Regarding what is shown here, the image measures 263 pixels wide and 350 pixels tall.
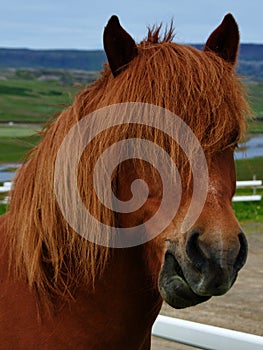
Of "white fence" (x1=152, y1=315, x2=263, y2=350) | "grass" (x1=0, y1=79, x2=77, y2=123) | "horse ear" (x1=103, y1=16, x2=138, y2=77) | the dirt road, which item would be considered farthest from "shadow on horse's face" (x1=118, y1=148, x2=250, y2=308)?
"grass" (x1=0, y1=79, x2=77, y2=123)

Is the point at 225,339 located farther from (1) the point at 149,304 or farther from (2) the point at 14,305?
(2) the point at 14,305

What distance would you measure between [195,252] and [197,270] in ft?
0.18

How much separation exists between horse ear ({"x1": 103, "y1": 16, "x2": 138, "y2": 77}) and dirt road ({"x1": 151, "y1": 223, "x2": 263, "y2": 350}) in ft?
11.1

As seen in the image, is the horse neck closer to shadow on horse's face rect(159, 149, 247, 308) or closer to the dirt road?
shadow on horse's face rect(159, 149, 247, 308)

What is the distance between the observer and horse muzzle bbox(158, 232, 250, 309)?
70.4 inches

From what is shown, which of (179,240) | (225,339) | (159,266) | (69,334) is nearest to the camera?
(179,240)

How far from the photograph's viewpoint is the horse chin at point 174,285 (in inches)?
74.5

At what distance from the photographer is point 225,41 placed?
2285mm

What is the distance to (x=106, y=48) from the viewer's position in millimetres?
2135

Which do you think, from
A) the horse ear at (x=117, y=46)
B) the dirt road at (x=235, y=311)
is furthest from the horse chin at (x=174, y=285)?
the dirt road at (x=235, y=311)

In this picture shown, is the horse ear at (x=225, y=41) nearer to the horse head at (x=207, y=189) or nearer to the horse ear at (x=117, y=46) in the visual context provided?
the horse head at (x=207, y=189)

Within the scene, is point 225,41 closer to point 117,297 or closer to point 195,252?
point 195,252

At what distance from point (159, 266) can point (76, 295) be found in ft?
1.25

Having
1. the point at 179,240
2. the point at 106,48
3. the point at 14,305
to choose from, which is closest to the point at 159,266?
the point at 179,240
